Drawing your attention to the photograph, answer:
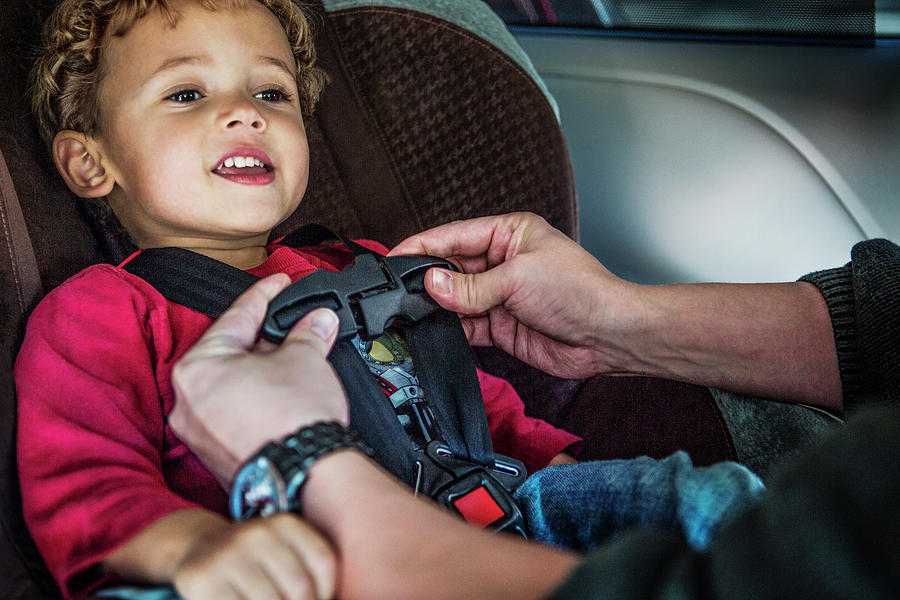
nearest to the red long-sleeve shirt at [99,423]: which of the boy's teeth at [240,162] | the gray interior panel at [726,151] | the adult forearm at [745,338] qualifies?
the boy's teeth at [240,162]

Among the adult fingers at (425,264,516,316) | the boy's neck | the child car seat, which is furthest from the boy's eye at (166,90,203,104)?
the adult fingers at (425,264,516,316)

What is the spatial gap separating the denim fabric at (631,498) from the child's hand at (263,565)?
34 cm

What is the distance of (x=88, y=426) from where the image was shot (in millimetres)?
777

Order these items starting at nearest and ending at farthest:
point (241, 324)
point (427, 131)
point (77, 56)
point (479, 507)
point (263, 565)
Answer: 1. point (263, 565)
2. point (241, 324)
3. point (479, 507)
4. point (77, 56)
5. point (427, 131)

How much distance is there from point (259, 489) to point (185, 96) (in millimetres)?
722

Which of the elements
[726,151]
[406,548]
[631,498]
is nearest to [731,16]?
[726,151]

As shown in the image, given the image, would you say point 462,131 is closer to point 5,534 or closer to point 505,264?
point 505,264

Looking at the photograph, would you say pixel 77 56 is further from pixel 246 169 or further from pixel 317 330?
pixel 317 330

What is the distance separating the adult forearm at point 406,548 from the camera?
529 mm

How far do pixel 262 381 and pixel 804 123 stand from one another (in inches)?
55.7

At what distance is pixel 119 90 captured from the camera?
1.11 m

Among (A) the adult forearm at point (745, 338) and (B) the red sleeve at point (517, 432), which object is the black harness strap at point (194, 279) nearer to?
(B) the red sleeve at point (517, 432)

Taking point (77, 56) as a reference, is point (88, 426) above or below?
below

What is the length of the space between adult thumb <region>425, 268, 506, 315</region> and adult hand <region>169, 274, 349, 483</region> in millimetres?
331
